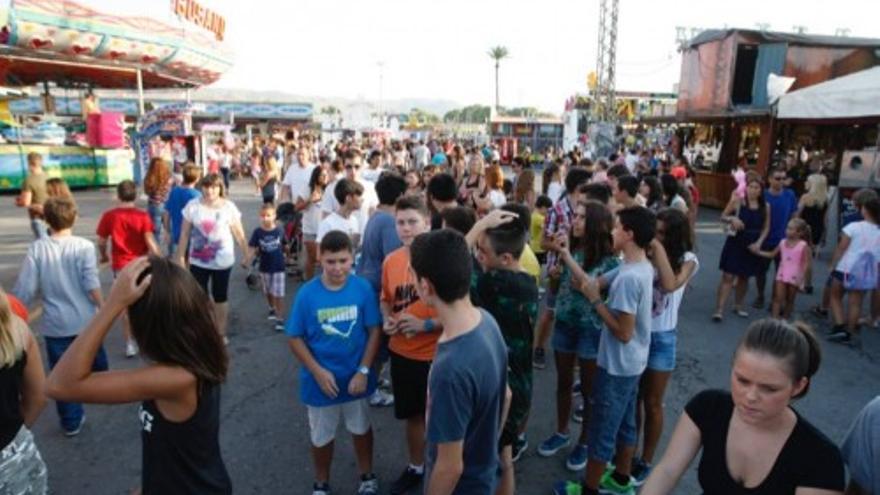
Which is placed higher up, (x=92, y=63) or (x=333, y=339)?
(x=92, y=63)

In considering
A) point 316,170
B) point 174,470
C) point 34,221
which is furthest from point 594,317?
point 34,221

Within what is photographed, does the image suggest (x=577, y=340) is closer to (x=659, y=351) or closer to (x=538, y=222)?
(x=659, y=351)

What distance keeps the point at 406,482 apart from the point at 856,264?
18.9ft

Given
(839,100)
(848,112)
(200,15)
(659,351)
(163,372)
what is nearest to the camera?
(163,372)

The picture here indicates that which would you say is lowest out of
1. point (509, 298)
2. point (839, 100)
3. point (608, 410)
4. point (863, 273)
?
point (608, 410)

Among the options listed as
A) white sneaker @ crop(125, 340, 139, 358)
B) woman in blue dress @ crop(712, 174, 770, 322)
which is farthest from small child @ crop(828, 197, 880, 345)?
white sneaker @ crop(125, 340, 139, 358)

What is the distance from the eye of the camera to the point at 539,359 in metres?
5.50

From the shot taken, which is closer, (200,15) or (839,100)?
(839,100)

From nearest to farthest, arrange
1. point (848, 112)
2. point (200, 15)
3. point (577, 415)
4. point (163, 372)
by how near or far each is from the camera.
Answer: point (163, 372) < point (577, 415) < point (848, 112) < point (200, 15)

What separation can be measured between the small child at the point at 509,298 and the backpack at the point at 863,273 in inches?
208

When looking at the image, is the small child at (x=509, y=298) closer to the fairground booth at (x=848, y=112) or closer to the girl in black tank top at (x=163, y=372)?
the girl in black tank top at (x=163, y=372)

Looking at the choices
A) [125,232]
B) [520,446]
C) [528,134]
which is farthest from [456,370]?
[528,134]

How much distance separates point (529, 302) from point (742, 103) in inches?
669

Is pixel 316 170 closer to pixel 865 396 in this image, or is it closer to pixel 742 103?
pixel 865 396
